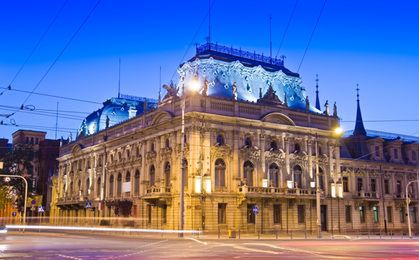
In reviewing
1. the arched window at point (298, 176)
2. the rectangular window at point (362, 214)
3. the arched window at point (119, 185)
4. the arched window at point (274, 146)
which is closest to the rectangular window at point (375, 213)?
the rectangular window at point (362, 214)

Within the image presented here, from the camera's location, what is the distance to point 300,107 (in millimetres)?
61750

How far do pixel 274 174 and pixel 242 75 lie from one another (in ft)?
39.9

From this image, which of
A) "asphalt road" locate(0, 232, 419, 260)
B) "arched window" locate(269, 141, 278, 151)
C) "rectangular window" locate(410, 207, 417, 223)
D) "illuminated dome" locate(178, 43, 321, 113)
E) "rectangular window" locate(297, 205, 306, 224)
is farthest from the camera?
"rectangular window" locate(410, 207, 417, 223)

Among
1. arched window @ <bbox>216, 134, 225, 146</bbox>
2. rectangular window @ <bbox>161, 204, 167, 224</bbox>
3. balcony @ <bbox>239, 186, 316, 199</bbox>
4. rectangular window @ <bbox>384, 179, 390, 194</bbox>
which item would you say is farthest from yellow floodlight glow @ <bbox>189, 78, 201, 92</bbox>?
rectangular window @ <bbox>384, 179, 390, 194</bbox>

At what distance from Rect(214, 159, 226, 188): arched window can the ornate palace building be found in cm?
11

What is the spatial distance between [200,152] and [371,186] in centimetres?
2829

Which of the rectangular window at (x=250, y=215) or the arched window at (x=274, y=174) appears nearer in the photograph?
the rectangular window at (x=250, y=215)

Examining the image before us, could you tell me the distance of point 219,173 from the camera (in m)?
52.6

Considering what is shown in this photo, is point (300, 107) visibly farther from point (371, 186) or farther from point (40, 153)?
point (40, 153)

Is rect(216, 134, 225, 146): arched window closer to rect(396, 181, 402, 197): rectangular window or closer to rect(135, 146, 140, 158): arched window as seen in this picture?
rect(135, 146, 140, 158): arched window

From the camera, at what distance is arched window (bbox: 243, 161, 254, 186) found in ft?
178

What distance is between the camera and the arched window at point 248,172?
54.1 metres

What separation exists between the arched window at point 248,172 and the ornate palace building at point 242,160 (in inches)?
4.3

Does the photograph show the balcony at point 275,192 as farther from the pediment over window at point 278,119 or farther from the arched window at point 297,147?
the pediment over window at point 278,119
